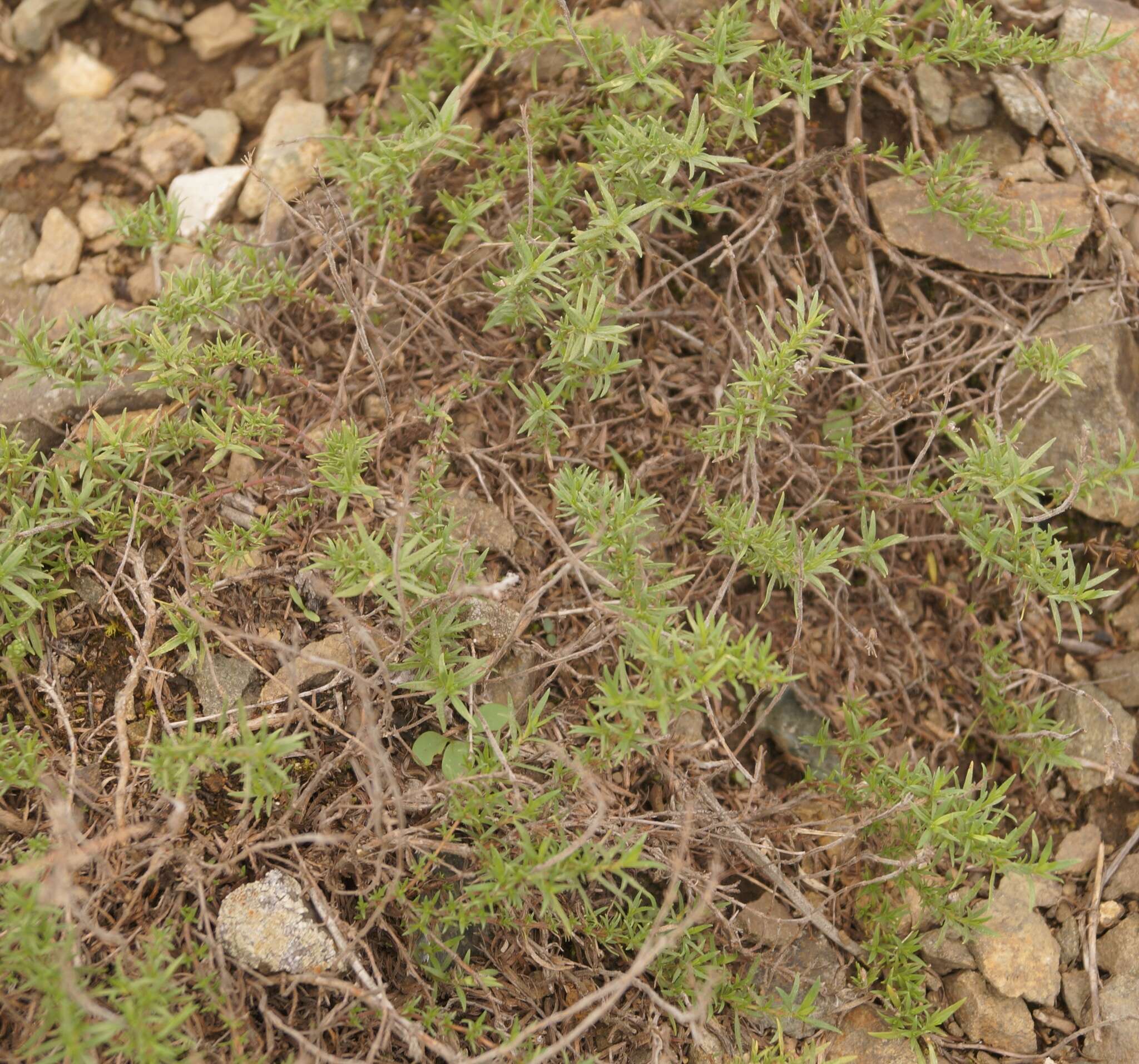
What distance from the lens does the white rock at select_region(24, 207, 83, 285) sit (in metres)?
3.39

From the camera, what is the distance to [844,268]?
3.26 m

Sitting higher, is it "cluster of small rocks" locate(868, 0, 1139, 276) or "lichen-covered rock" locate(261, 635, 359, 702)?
"cluster of small rocks" locate(868, 0, 1139, 276)

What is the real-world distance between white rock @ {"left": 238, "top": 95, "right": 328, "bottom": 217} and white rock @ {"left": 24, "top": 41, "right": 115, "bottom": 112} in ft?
2.33

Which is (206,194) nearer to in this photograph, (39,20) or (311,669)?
(39,20)

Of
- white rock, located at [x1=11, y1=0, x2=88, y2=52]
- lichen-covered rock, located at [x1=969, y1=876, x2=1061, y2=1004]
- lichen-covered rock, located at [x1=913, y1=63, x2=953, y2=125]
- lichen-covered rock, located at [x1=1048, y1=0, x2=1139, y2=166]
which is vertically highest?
white rock, located at [x1=11, y1=0, x2=88, y2=52]

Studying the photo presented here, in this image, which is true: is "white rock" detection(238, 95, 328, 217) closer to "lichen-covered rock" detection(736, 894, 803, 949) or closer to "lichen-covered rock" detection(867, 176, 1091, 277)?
"lichen-covered rock" detection(867, 176, 1091, 277)

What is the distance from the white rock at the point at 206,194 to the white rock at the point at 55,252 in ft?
1.21

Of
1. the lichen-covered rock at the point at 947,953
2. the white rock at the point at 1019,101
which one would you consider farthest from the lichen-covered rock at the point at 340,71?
the lichen-covered rock at the point at 947,953

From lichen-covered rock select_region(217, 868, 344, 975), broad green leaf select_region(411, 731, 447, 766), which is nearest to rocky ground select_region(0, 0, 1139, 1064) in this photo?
lichen-covered rock select_region(217, 868, 344, 975)

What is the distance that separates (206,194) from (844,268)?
2.17 meters

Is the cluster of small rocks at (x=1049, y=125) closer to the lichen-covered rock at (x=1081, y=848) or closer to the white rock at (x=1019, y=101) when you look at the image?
the white rock at (x=1019, y=101)

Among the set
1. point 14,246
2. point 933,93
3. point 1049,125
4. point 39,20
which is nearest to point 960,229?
point 933,93

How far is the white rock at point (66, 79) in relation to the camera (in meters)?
3.66

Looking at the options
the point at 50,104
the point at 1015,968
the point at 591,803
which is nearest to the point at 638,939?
the point at 591,803
